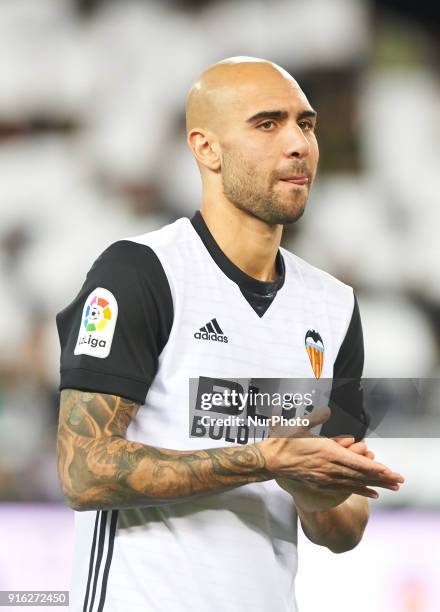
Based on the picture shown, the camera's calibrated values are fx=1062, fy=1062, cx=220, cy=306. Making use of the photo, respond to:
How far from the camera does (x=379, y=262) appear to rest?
4516 millimetres

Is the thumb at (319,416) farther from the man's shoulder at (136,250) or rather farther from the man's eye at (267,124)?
the man's eye at (267,124)

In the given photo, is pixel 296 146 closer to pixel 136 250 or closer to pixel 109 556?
pixel 136 250

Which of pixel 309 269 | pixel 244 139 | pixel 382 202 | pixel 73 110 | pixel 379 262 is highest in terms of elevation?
pixel 73 110

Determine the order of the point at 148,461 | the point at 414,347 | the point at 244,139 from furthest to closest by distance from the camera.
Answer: the point at 414,347 → the point at 244,139 → the point at 148,461

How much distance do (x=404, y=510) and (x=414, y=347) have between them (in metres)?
1.26

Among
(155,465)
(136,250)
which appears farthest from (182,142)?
(155,465)

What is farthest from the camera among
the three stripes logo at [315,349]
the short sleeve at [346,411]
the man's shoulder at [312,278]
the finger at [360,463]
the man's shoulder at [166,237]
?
the man's shoulder at [312,278]

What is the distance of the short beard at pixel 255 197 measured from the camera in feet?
5.87

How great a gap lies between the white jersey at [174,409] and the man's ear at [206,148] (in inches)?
7.3

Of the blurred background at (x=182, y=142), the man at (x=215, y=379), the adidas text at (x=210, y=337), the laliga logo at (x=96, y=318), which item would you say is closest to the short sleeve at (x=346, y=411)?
the man at (x=215, y=379)

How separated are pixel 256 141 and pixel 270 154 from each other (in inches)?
1.5

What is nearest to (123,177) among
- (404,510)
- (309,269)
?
(404,510)

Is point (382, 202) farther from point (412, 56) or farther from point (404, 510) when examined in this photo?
point (404, 510)

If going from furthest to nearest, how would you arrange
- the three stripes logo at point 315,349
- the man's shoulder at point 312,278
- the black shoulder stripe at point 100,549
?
the man's shoulder at point 312,278, the three stripes logo at point 315,349, the black shoulder stripe at point 100,549
